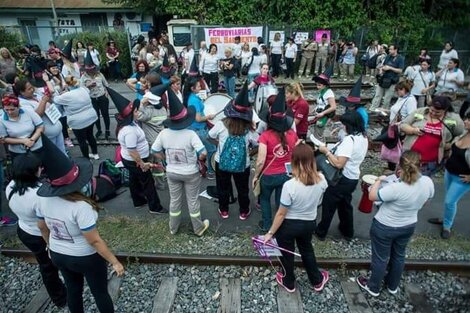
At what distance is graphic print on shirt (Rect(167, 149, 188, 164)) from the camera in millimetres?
4438

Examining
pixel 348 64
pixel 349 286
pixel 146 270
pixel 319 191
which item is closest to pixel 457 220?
pixel 349 286

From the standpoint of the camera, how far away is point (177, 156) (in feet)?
14.6

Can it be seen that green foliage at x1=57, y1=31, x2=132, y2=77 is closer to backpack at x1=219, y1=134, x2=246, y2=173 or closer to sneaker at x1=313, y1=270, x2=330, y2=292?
backpack at x1=219, y1=134, x2=246, y2=173

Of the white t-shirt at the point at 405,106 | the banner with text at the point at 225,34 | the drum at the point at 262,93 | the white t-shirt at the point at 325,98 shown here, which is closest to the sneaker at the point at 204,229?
the white t-shirt at the point at 325,98

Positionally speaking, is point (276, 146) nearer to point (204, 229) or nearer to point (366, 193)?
point (366, 193)

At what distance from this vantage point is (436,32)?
18.4m

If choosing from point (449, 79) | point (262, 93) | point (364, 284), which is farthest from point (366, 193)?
point (449, 79)

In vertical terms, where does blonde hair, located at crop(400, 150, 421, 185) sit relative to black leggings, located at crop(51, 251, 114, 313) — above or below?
above

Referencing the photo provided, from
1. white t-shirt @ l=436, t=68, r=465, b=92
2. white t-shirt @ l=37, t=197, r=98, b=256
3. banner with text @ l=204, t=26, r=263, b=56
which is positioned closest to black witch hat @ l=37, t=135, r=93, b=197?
white t-shirt @ l=37, t=197, r=98, b=256

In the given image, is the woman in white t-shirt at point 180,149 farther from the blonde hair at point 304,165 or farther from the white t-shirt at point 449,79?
the white t-shirt at point 449,79

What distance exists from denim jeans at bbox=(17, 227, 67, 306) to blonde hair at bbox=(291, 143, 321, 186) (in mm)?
2821

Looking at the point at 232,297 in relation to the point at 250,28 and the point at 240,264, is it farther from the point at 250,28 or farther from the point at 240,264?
the point at 250,28

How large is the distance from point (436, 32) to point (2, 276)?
2152 centimetres

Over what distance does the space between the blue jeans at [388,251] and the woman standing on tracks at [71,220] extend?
9.00 ft
